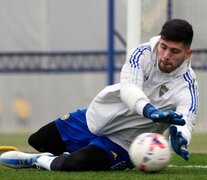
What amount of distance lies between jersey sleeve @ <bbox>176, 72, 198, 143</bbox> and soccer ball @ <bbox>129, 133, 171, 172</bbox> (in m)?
0.21

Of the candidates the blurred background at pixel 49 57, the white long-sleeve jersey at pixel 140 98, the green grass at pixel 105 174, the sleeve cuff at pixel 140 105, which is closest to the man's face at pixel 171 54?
the white long-sleeve jersey at pixel 140 98

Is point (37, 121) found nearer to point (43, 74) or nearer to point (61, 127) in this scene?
point (43, 74)

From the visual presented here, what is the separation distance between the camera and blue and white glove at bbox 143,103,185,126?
271 inches

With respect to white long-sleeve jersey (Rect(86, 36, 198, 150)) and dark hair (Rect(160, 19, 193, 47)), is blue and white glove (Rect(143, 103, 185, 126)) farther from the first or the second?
dark hair (Rect(160, 19, 193, 47))

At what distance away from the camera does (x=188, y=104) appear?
743 centimetres

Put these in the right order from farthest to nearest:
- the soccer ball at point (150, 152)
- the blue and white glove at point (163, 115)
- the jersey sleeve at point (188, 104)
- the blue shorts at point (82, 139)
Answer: the blue shorts at point (82, 139) → the jersey sleeve at point (188, 104) → the soccer ball at point (150, 152) → the blue and white glove at point (163, 115)

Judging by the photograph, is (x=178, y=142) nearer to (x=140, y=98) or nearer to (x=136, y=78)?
(x=140, y=98)

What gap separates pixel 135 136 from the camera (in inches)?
306

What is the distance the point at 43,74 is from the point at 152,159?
47.2ft

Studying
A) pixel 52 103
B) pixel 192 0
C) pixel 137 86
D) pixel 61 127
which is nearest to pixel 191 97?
pixel 137 86

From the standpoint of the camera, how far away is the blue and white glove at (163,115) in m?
6.88

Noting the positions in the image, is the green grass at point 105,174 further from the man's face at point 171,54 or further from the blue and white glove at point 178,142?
the man's face at point 171,54

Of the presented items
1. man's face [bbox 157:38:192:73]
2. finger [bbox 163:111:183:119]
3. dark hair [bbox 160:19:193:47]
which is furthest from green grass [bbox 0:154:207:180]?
dark hair [bbox 160:19:193:47]

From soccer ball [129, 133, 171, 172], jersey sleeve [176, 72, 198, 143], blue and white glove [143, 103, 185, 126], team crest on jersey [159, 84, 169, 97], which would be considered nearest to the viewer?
blue and white glove [143, 103, 185, 126]
